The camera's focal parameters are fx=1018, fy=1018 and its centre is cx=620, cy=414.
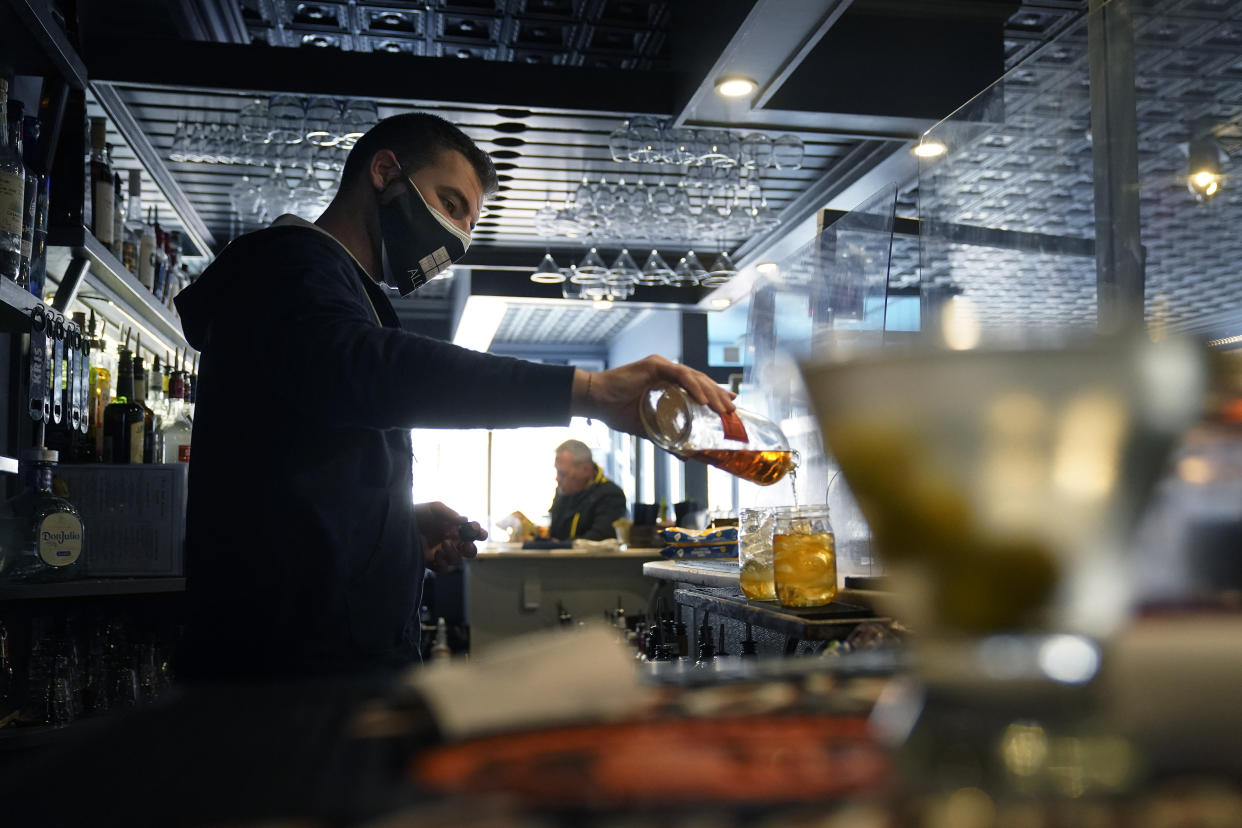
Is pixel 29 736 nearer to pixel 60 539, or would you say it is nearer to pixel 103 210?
pixel 60 539

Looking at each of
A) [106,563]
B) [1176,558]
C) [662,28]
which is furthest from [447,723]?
[662,28]

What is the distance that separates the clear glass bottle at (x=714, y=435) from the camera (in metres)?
1.43

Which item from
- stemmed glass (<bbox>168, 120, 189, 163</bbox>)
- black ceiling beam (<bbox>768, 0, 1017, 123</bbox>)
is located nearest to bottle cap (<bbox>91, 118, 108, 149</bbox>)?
stemmed glass (<bbox>168, 120, 189, 163</bbox>)

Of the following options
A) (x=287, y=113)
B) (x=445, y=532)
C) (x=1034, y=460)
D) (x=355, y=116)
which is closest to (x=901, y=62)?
(x=355, y=116)

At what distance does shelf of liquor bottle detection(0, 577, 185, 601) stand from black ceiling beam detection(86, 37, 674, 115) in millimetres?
1663

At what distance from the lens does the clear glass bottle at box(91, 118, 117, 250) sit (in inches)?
121

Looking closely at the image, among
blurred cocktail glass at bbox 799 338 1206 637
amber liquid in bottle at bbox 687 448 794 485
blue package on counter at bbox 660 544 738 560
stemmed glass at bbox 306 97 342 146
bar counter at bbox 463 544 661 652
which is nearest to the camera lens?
blurred cocktail glass at bbox 799 338 1206 637

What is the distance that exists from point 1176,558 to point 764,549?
1.46 meters

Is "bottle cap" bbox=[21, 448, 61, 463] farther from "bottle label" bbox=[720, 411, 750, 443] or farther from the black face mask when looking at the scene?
"bottle label" bbox=[720, 411, 750, 443]

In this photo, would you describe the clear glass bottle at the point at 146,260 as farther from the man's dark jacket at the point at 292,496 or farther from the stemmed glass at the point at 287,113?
the man's dark jacket at the point at 292,496

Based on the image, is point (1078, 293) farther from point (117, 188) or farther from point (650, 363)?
point (117, 188)

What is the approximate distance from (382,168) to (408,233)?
14 centimetres

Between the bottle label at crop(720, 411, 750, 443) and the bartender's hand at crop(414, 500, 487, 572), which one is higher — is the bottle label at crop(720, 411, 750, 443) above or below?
above

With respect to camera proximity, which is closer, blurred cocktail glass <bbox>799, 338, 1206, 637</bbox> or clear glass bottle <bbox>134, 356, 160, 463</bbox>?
blurred cocktail glass <bbox>799, 338, 1206, 637</bbox>
